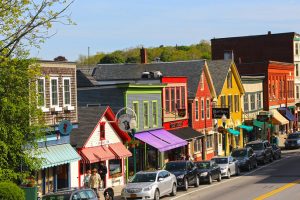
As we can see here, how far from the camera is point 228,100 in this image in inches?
2677

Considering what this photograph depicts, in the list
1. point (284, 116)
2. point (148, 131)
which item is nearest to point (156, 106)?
point (148, 131)

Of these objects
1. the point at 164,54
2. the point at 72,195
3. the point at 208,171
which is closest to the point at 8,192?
the point at 72,195

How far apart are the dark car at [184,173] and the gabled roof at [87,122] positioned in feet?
16.1

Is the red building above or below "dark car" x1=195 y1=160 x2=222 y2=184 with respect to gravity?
above

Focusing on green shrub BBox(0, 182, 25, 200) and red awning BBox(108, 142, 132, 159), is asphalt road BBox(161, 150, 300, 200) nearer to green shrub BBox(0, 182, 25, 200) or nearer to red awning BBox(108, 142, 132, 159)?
red awning BBox(108, 142, 132, 159)

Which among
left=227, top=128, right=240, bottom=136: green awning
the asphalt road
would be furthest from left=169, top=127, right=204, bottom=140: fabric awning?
left=227, top=128, right=240, bottom=136: green awning

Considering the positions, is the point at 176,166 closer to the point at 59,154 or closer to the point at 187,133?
the point at 59,154

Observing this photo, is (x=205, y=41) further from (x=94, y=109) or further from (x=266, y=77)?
(x=94, y=109)

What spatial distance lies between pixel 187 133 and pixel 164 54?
290 feet

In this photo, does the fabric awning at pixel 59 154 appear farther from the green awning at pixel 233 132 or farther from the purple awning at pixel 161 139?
the green awning at pixel 233 132

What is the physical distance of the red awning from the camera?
133ft

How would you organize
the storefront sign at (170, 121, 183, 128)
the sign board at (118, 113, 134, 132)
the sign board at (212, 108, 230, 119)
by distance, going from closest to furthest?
1. the sign board at (118, 113, 134, 132)
2. the storefront sign at (170, 121, 183, 128)
3. the sign board at (212, 108, 230, 119)

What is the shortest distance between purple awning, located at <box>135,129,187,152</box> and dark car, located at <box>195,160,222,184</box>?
446cm

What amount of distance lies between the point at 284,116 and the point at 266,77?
8043 millimetres
